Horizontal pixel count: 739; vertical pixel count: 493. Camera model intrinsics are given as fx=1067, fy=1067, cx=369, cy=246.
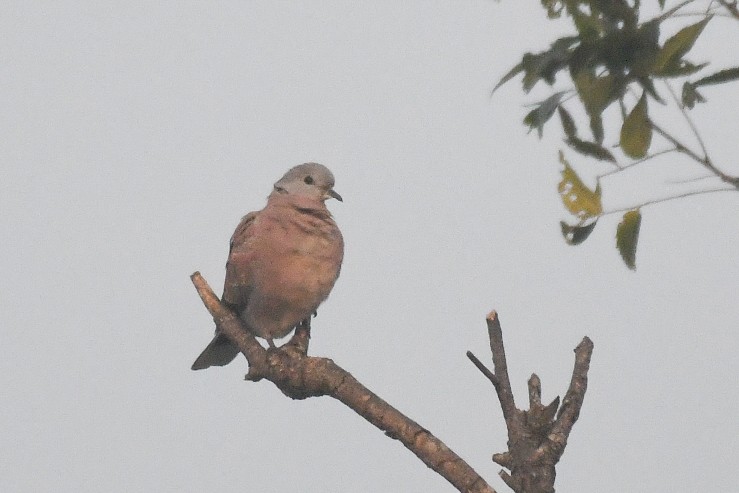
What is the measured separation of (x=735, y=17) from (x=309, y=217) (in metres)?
3.60

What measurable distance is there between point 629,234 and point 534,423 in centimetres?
136

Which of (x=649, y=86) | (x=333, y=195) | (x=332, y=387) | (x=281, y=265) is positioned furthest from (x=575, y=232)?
(x=333, y=195)

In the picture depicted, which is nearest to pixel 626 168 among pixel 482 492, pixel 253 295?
pixel 482 492

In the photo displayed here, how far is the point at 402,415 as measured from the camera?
3.36 meters

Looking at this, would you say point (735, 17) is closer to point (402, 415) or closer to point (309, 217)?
point (402, 415)

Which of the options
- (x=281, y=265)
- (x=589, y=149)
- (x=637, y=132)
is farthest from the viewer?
(x=281, y=265)

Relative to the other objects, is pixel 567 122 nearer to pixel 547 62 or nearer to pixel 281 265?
pixel 547 62

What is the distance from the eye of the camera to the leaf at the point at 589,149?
6.36 ft

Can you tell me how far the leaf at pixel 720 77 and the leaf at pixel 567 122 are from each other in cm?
23

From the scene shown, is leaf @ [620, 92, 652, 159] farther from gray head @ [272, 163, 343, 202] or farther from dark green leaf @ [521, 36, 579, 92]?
gray head @ [272, 163, 343, 202]

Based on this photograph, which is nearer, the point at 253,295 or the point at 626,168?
the point at 626,168

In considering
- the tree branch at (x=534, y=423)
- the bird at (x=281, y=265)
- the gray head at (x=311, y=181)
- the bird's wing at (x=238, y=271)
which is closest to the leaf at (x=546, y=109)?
the tree branch at (x=534, y=423)

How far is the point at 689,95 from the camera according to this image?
1.90 meters

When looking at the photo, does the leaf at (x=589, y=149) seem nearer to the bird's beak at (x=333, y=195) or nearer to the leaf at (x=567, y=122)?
the leaf at (x=567, y=122)
